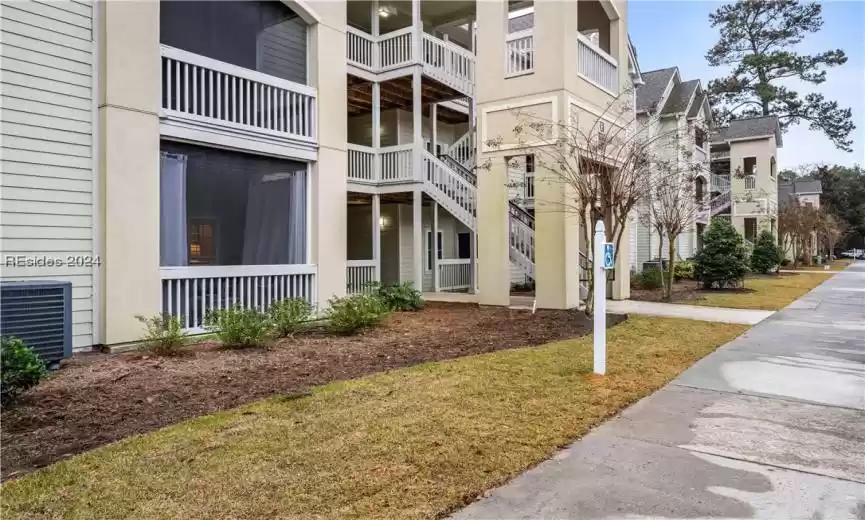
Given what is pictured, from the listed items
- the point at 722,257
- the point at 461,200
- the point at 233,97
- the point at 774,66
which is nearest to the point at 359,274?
the point at 461,200

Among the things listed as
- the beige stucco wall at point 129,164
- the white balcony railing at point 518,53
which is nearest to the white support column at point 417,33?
the white balcony railing at point 518,53

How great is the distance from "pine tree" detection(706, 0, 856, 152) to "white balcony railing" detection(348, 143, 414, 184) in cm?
3842

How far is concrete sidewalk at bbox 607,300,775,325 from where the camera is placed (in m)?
10.7

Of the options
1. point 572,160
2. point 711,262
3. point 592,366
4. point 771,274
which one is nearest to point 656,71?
point 771,274

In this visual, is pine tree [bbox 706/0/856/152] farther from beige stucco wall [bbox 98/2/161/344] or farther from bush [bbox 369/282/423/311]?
beige stucco wall [bbox 98/2/161/344]

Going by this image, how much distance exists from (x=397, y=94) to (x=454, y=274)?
6.05 m

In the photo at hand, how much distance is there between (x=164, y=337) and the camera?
271 inches

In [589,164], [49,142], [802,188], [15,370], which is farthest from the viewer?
[802,188]

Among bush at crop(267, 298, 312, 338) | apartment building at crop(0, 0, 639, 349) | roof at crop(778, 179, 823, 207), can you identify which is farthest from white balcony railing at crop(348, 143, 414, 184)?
roof at crop(778, 179, 823, 207)

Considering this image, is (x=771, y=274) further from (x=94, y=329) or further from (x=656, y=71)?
(x=94, y=329)

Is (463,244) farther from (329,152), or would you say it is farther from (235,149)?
(235,149)

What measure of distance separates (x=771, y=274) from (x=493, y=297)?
2008 centimetres

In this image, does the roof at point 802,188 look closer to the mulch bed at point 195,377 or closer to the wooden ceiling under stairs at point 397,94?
the wooden ceiling under stairs at point 397,94

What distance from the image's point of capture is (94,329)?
7004 millimetres
